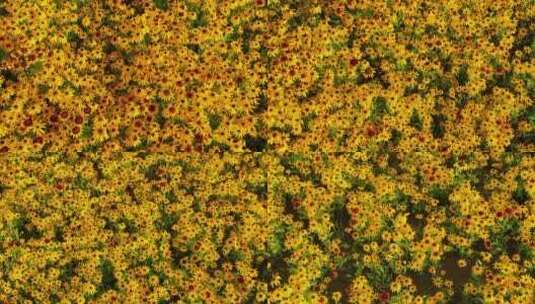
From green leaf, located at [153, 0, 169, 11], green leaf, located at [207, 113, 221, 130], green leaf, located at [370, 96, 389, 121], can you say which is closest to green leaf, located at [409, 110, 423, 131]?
green leaf, located at [370, 96, 389, 121]

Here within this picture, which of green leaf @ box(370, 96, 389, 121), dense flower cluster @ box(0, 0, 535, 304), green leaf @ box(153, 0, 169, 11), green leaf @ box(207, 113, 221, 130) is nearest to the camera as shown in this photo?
dense flower cluster @ box(0, 0, 535, 304)

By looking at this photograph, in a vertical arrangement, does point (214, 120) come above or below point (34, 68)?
below

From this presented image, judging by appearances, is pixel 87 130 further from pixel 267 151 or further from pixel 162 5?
pixel 162 5

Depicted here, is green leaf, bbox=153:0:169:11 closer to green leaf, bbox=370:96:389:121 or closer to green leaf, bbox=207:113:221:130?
green leaf, bbox=207:113:221:130

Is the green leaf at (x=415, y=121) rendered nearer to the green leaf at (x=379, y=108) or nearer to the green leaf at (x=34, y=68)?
the green leaf at (x=379, y=108)

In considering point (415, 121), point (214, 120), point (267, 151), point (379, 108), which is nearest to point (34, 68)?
point (214, 120)

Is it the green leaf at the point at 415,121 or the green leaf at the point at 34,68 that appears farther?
the green leaf at the point at 34,68

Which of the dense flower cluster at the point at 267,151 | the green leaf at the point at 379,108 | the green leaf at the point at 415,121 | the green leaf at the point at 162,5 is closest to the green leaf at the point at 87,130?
the dense flower cluster at the point at 267,151

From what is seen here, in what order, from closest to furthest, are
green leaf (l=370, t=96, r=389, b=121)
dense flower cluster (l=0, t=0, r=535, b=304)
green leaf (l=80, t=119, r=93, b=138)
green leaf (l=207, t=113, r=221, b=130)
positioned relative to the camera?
dense flower cluster (l=0, t=0, r=535, b=304)
green leaf (l=80, t=119, r=93, b=138)
green leaf (l=207, t=113, r=221, b=130)
green leaf (l=370, t=96, r=389, b=121)

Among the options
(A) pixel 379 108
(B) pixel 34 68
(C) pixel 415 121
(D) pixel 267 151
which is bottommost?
(D) pixel 267 151

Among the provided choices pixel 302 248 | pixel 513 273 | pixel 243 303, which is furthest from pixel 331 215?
pixel 513 273
